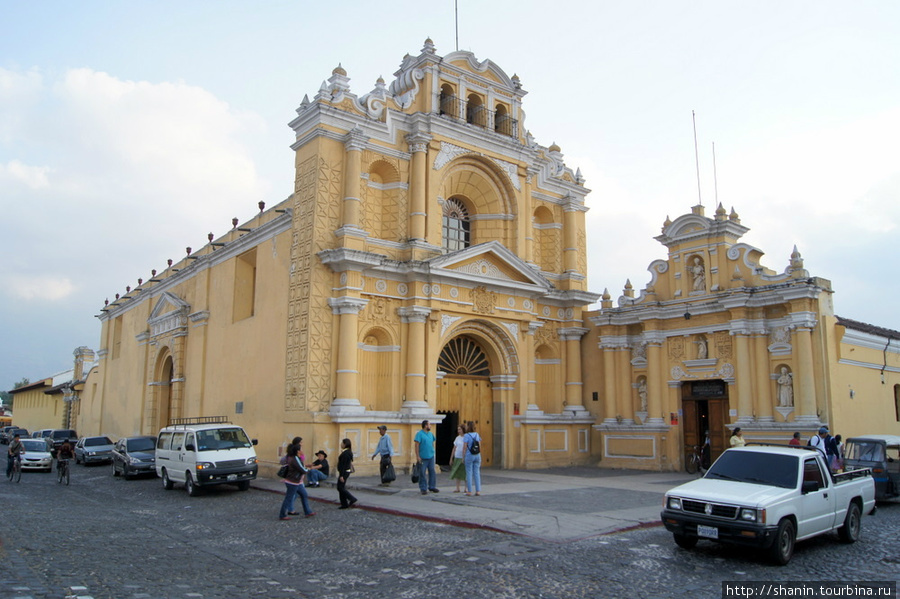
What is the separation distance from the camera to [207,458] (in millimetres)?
17609

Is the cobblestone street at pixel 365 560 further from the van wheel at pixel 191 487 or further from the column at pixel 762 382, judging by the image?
the column at pixel 762 382

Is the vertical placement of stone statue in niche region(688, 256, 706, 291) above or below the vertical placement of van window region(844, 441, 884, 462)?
above

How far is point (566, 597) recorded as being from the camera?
7668 millimetres

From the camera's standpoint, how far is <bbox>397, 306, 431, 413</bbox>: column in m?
20.8

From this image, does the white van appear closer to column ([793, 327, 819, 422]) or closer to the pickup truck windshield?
the pickup truck windshield

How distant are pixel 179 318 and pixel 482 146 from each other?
48.6 feet

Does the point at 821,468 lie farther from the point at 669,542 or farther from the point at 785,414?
the point at 785,414

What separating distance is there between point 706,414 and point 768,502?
13.7 m

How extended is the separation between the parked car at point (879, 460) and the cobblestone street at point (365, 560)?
71.1 inches

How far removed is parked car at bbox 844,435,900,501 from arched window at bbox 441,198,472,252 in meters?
13.1

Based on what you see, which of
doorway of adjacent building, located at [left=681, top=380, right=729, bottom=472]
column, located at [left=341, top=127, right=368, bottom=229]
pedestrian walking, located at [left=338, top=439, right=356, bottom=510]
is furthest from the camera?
doorway of adjacent building, located at [left=681, top=380, right=729, bottom=472]

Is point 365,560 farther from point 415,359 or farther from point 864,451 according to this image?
point 864,451

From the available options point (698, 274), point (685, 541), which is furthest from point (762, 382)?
point (685, 541)

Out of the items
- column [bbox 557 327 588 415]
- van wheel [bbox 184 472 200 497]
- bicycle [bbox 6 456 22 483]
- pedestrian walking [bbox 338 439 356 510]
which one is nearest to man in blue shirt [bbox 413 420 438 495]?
pedestrian walking [bbox 338 439 356 510]
